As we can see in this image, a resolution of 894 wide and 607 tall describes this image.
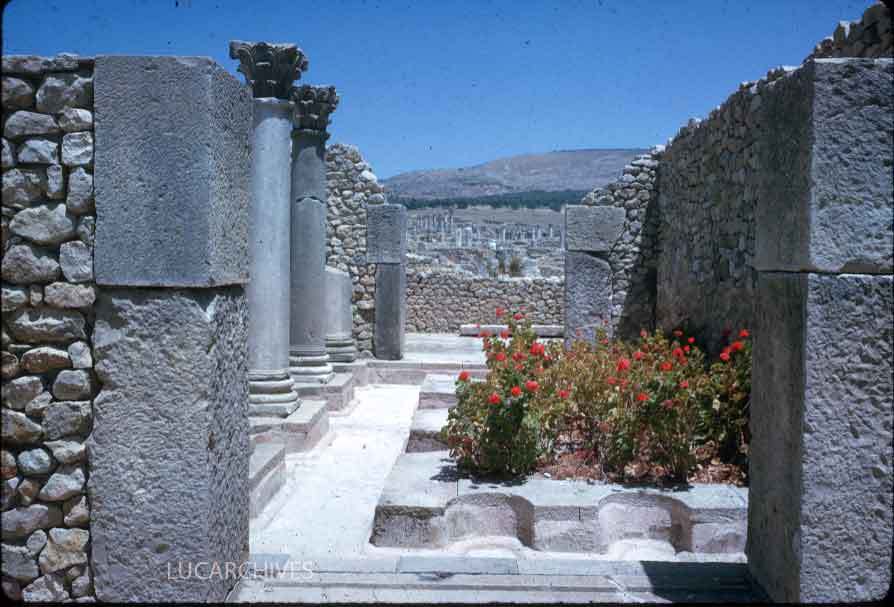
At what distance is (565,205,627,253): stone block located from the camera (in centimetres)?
1006

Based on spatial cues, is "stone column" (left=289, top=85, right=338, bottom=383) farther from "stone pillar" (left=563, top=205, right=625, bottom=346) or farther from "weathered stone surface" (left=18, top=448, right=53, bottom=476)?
"weathered stone surface" (left=18, top=448, right=53, bottom=476)

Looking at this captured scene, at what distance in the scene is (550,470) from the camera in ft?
17.9

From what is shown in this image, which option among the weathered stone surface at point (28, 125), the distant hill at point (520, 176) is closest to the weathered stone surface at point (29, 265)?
the weathered stone surface at point (28, 125)

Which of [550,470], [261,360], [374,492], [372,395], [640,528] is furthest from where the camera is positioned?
[372,395]

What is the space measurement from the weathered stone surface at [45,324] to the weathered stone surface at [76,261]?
153mm

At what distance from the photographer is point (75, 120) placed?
2.94 metres

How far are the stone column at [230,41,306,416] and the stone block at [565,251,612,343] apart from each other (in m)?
4.22

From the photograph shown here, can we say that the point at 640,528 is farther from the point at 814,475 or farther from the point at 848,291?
the point at 848,291

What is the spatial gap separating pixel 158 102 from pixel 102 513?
1643mm

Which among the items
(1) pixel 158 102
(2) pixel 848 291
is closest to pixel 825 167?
(2) pixel 848 291

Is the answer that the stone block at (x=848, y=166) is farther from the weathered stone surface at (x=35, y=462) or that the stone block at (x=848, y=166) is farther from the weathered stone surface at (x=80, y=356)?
the weathered stone surface at (x=35, y=462)

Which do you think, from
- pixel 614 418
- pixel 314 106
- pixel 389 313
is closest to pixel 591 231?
pixel 314 106

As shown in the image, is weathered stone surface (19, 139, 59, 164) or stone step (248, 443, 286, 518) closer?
weathered stone surface (19, 139, 59, 164)

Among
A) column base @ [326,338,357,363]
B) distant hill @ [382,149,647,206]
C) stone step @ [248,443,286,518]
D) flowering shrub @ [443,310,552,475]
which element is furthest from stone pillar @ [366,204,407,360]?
distant hill @ [382,149,647,206]
